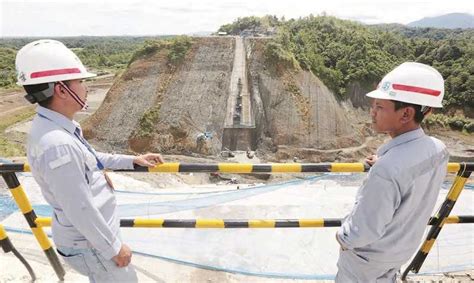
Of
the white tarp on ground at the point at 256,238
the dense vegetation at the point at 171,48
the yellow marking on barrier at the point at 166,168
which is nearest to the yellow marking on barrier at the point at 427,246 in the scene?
the white tarp on ground at the point at 256,238

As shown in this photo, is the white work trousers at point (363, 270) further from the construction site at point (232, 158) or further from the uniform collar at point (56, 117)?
the uniform collar at point (56, 117)

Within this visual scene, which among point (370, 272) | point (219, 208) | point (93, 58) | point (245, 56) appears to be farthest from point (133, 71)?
point (93, 58)

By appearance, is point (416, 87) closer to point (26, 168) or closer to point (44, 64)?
point (44, 64)

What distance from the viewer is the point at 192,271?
319 centimetres

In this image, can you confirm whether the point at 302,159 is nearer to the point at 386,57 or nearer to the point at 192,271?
the point at 386,57

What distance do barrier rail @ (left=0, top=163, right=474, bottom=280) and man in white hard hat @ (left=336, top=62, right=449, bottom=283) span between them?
61 centimetres

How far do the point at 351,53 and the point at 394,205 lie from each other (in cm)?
4033

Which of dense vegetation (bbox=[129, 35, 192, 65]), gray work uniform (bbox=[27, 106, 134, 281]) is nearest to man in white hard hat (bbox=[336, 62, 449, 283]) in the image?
gray work uniform (bbox=[27, 106, 134, 281])

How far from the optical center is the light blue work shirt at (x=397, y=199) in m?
1.64

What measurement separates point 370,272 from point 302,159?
25747mm

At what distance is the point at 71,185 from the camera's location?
1.67m

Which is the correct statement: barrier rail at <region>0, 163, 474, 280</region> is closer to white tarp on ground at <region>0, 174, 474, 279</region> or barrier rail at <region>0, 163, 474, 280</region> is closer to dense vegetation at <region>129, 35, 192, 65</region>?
white tarp on ground at <region>0, 174, 474, 279</region>

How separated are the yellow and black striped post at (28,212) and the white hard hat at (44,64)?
1016mm

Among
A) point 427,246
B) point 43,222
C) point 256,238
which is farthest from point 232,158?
point 43,222
